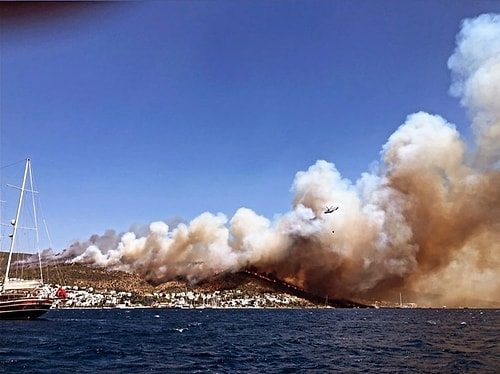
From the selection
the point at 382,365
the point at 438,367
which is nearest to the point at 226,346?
the point at 382,365

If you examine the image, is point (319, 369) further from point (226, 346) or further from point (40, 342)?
point (40, 342)

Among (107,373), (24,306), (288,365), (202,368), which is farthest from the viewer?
(24,306)

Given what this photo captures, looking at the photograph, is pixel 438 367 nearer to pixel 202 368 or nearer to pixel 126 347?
pixel 202 368

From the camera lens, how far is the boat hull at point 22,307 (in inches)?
4550

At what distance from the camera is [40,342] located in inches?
2527

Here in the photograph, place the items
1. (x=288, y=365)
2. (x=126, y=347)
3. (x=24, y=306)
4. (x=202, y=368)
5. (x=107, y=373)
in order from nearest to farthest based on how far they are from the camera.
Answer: (x=107, y=373)
(x=202, y=368)
(x=288, y=365)
(x=126, y=347)
(x=24, y=306)

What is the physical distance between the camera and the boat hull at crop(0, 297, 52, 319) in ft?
379

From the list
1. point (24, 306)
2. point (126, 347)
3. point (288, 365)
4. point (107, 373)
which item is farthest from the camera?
point (24, 306)

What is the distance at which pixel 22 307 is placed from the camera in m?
117

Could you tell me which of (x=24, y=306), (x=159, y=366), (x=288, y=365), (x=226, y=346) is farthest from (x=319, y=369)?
(x=24, y=306)

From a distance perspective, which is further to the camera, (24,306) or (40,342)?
(24,306)

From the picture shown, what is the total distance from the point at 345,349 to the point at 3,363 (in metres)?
38.9

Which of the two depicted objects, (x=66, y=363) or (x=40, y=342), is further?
(x=40, y=342)

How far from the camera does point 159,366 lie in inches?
1663
